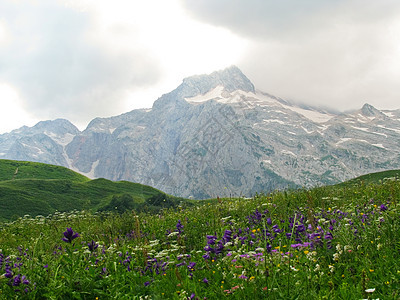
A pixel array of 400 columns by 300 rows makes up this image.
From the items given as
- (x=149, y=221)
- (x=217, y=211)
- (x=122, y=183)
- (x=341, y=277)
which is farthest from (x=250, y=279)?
(x=122, y=183)

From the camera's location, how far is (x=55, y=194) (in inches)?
2980

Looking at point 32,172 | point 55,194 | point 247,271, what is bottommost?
point 55,194

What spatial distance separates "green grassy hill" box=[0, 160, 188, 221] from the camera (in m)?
54.2

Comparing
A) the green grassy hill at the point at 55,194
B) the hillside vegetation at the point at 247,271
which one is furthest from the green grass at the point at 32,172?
the hillside vegetation at the point at 247,271

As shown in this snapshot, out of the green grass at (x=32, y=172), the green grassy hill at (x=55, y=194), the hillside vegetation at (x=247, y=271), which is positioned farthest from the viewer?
the green grass at (x=32, y=172)

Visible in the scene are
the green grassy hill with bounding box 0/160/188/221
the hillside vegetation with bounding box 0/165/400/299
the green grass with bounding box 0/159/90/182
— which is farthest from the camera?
the green grass with bounding box 0/159/90/182

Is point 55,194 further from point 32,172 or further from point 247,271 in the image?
point 247,271

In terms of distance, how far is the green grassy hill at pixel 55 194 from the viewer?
178ft

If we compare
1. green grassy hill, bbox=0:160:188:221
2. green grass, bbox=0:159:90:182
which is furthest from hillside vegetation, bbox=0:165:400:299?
green grass, bbox=0:159:90:182

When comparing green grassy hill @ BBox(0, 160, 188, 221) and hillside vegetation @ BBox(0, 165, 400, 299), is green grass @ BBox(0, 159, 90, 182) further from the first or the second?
hillside vegetation @ BBox(0, 165, 400, 299)

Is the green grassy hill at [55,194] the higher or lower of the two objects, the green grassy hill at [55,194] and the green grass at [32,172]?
the lower

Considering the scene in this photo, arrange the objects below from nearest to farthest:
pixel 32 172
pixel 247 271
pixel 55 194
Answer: pixel 247 271
pixel 55 194
pixel 32 172

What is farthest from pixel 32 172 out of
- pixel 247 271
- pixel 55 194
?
pixel 247 271

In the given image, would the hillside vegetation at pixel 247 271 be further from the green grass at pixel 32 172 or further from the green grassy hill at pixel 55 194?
the green grass at pixel 32 172
